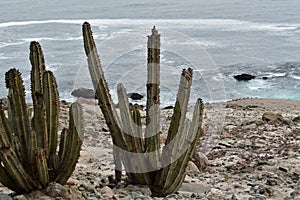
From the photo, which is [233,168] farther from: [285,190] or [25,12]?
[25,12]

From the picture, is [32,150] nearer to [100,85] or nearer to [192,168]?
[100,85]

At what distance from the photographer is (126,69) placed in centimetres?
2081

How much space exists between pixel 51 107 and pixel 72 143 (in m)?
0.36

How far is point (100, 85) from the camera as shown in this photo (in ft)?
14.4

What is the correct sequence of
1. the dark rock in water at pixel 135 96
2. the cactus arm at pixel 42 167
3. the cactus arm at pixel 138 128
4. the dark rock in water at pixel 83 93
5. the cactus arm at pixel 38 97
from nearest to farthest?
the cactus arm at pixel 42 167 < the cactus arm at pixel 38 97 < the cactus arm at pixel 138 128 < the dark rock in water at pixel 83 93 < the dark rock in water at pixel 135 96

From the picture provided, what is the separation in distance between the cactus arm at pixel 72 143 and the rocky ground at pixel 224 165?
0.16 m

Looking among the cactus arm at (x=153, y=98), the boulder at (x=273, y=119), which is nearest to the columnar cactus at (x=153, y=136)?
the cactus arm at (x=153, y=98)

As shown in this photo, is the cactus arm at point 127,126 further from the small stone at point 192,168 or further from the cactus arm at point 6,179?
the small stone at point 192,168

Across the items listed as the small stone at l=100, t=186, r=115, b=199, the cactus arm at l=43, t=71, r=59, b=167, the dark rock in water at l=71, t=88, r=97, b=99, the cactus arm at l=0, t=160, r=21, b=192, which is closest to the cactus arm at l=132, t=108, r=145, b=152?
the small stone at l=100, t=186, r=115, b=199

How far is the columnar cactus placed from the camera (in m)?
4.41

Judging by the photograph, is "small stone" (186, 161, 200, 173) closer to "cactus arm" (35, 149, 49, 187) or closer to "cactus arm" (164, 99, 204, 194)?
"cactus arm" (164, 99, 204, 194)

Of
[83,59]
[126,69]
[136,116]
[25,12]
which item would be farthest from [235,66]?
[25,12]

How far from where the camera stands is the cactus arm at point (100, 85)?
14.1 feet

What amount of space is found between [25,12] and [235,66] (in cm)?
2733
